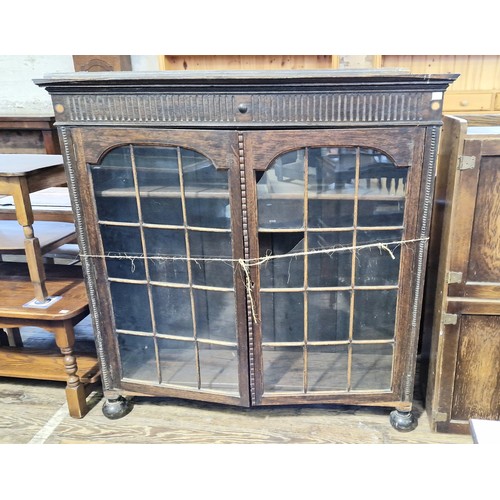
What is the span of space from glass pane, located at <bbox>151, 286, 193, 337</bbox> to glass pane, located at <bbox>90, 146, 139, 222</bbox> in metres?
0.29

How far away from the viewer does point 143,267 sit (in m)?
1.63

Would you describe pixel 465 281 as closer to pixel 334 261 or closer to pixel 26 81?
pixel 334 261

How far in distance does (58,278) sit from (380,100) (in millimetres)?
1506

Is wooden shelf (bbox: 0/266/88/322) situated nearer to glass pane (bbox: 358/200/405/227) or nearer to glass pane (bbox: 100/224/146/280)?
glass pane (bbox: 100/224/146/280)

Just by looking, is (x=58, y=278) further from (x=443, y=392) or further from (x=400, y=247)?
(x=443, y=392)

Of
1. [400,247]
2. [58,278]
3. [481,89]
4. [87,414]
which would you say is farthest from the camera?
[481,89]

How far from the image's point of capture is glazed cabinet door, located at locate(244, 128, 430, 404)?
4.63 feet

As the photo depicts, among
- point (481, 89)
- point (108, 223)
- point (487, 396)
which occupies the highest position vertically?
point (481, 89)

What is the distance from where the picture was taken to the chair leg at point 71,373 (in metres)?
1.74

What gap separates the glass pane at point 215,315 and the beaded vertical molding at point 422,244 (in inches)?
24.4

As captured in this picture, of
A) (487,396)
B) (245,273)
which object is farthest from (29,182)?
(487,396)

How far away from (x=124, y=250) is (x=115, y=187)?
22 cm

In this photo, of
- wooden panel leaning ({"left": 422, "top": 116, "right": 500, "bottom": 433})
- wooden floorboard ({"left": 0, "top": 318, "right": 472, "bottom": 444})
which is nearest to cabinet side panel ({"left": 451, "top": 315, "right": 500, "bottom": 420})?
wooden panel leaning ({"left": 422, "top": 116, "right": 500, "bottom": 433})

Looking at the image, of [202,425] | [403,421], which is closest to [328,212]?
[403,421]
